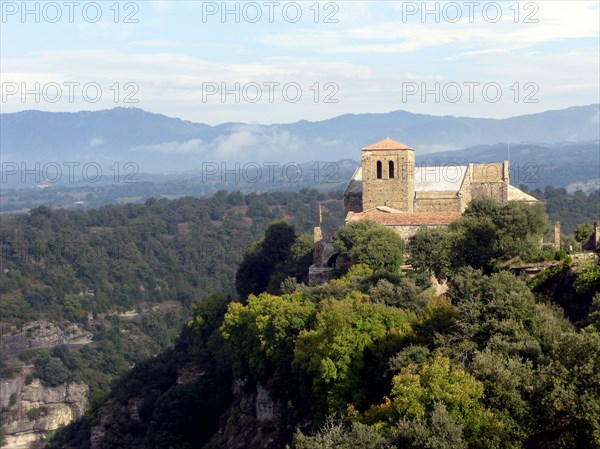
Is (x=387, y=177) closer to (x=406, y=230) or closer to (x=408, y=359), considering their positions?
(x=406, y=230)

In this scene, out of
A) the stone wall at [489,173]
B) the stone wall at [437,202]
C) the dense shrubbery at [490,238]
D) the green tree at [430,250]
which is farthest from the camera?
the stone wall at [489,173]

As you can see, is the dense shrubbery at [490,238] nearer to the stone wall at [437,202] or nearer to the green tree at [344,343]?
the green tree at [344,343]

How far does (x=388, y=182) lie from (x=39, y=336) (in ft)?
239

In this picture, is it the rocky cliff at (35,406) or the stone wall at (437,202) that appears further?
the rocky cliff at (35,406)

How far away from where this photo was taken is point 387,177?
53.7 meters

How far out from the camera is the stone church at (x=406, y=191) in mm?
50406

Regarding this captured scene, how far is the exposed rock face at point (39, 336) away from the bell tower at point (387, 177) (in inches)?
→ 2719

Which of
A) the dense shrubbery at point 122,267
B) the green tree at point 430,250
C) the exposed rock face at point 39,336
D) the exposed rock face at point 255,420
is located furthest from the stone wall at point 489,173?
the exposed rock face at point 39,336

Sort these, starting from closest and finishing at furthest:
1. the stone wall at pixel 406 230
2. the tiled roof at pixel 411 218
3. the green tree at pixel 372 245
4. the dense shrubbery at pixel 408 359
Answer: the dense shrubbery at pixel 408 359
the green tree at pixel 372 245
the stone wall at pixel 406 230
the tiled roof at pixel 411 218

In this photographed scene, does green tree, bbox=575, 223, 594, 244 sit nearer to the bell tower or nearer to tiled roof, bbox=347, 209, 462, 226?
tiled roof, bbox=347, 209, 462, 226

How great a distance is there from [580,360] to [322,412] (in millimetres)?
11410

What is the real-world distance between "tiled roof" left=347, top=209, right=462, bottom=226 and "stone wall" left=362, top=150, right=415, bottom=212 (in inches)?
72.8

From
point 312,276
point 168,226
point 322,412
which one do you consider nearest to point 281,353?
point 322,412

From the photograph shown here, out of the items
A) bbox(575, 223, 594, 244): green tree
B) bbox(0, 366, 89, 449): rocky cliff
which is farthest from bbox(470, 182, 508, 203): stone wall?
bbox(0, 366, 89, 449): rocky cliff
